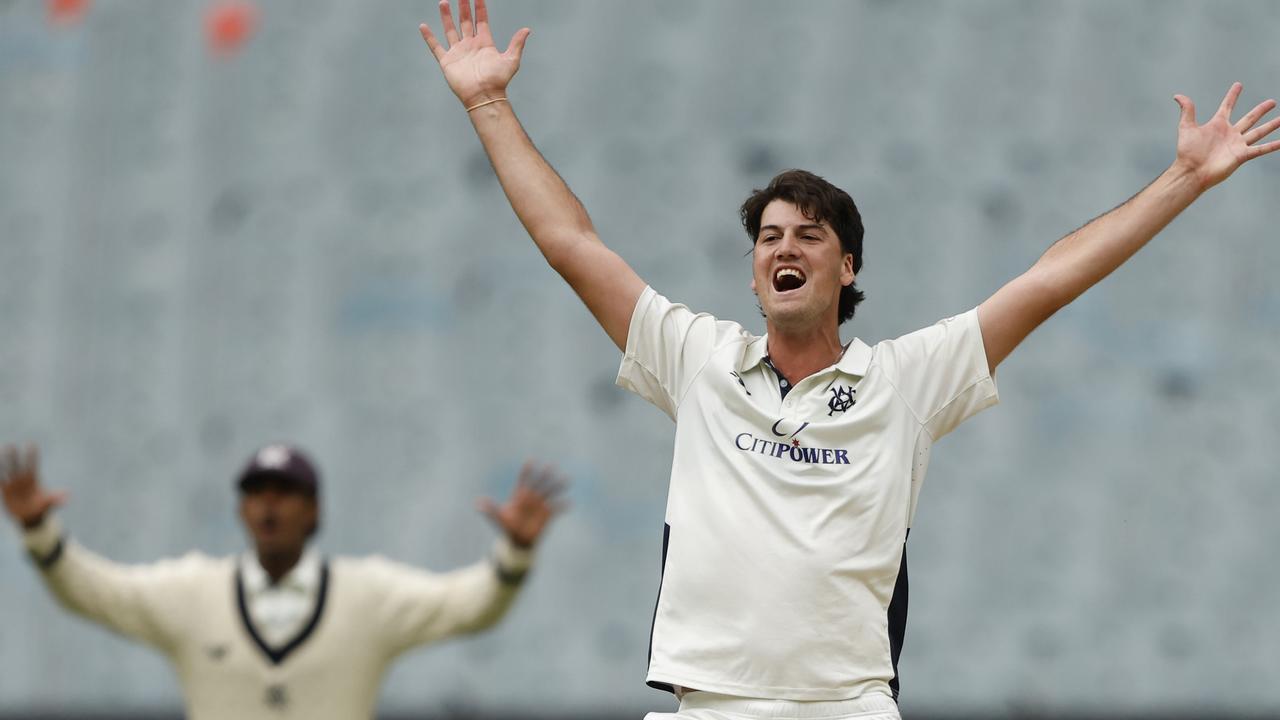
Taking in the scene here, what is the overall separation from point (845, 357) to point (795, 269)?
8.6 inches

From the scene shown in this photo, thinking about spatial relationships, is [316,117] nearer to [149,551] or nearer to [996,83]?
[149,551]

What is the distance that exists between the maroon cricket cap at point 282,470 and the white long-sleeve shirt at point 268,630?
→ 269mm

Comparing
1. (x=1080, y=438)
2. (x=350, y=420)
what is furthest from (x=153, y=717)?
(x=1080, y=438)

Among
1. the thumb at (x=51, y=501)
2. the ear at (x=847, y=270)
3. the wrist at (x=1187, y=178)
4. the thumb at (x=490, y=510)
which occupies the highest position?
the wrist at (x=1187, y=178)

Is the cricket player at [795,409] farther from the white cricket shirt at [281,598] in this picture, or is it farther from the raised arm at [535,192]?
the white cricket shirt at [281,598]

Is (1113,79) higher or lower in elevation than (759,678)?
higher

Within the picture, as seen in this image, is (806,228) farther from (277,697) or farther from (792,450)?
(277,697)

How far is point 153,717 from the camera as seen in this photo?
27.7 ft

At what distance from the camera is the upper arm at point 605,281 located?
4.29 metres

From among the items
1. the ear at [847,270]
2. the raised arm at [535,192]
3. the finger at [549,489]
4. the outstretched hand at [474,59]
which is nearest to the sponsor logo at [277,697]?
the finger at [549,489]

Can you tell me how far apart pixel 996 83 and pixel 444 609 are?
3.61 meters

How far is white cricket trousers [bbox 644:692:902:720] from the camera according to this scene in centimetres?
396

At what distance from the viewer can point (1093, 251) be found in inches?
A: 166

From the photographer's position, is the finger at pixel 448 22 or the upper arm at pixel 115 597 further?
the upper arm at pixel 115 597
